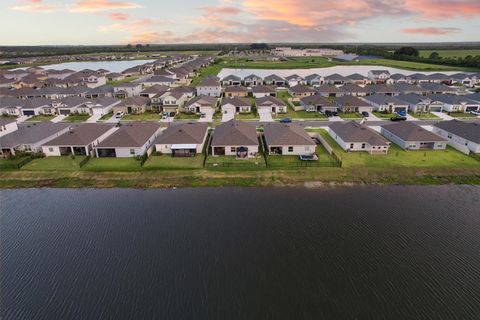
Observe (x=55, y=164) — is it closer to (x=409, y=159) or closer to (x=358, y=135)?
(x=358, y=135)

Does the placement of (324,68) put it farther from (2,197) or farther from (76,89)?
(2,197)

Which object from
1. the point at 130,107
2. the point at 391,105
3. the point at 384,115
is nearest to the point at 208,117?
the point at 130,107

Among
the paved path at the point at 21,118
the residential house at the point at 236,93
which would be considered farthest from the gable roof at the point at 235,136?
the paved path at the point at 21,118

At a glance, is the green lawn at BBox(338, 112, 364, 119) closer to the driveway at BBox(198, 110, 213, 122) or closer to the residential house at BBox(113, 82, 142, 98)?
the driveway at BBox(198, 110, 213, 122)

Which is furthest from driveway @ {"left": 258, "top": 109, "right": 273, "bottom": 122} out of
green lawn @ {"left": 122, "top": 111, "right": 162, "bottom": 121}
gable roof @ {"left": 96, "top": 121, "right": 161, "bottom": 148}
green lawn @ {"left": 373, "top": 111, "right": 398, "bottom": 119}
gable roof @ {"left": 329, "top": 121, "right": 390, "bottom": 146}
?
green lawn @ {"left": 373, "top": 111, "right": 398, "bottom": 119}

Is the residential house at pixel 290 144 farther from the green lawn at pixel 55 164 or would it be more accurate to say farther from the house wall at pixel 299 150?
the green lawn at pixel 55 164
